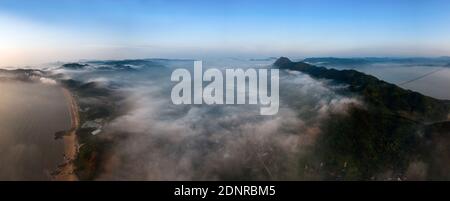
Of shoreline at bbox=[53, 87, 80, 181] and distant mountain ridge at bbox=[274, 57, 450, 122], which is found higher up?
distant mountain ridge at bbox=[274, 57, 450, 122]

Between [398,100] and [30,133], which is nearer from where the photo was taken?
[30,133]

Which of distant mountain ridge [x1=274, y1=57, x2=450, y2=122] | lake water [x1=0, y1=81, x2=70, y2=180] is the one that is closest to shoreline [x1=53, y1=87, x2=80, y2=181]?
lake water [x1=0, y1=81, x2=70, y2=180]

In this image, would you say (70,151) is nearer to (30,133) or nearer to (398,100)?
(30,133)

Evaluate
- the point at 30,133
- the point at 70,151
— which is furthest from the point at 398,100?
the point at 30,133

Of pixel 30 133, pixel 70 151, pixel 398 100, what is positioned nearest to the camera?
pixel 70 151

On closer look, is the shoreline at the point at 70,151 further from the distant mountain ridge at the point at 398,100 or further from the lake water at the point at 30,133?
the distant mountain ridge at the point at 398,100

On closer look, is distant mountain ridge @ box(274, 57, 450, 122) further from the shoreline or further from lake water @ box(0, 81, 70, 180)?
lake water @ box(0, 81, 70, 180)
